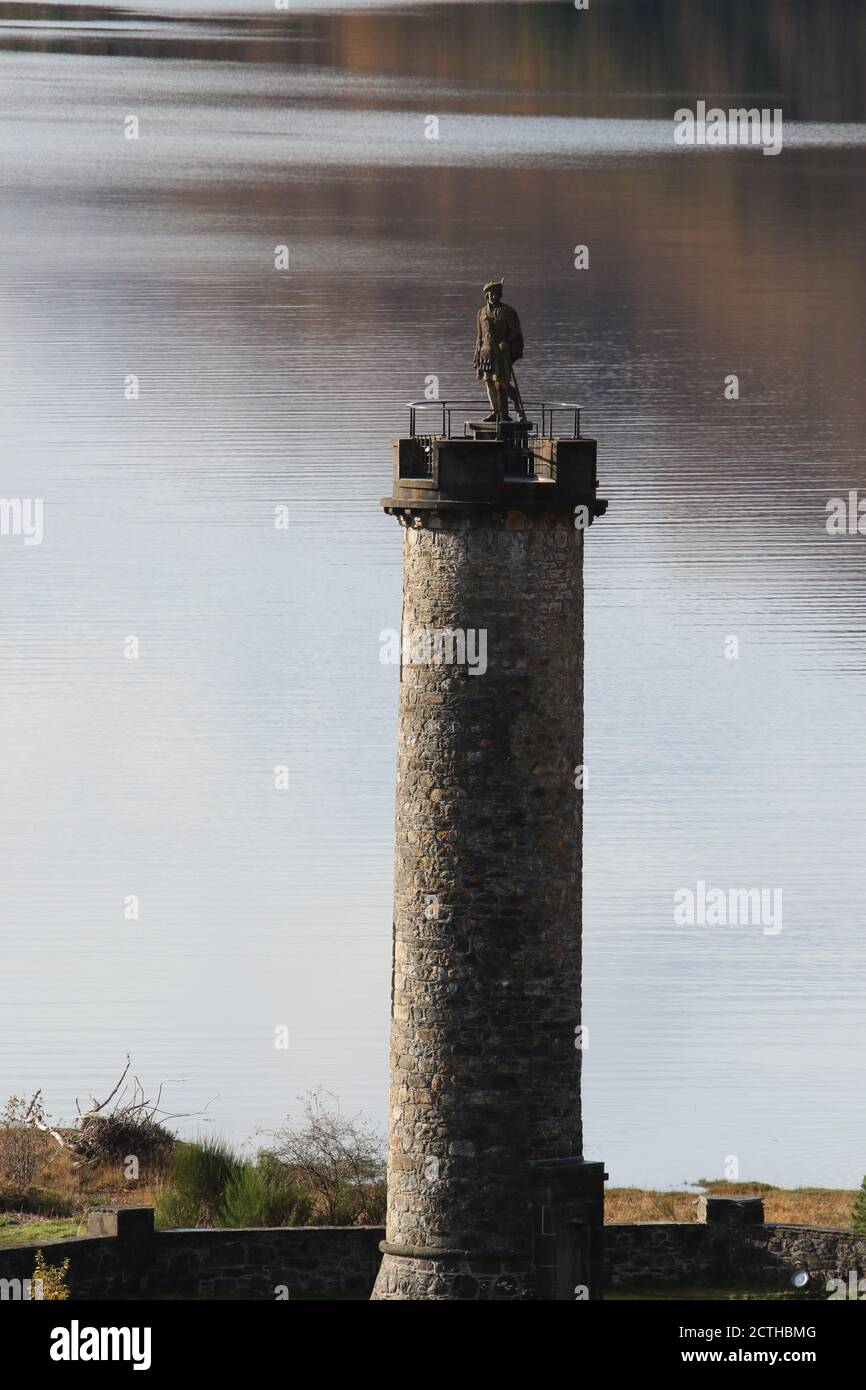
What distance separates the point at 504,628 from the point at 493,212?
86298mm

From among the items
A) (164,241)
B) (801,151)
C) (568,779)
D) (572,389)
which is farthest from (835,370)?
(568,779)

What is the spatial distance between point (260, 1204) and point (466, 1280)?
7664mm

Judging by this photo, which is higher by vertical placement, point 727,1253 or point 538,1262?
point 727,1253

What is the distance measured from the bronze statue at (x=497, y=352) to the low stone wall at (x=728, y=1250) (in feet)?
34.4

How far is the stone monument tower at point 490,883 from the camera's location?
108ft

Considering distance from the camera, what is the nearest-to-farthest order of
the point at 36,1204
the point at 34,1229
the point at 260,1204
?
the point at 34,1229 < the point at 260,1204 < the point at 36,1204

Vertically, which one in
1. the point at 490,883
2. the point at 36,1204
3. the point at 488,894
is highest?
the point at 490,883

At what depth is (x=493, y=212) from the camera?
385 ft

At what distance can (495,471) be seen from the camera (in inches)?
1303

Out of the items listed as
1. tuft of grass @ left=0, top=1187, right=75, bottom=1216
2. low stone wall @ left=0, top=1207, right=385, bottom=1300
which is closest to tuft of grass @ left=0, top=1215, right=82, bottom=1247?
tuft of grass @ left=0, top=1187, right=75, bottom=1216

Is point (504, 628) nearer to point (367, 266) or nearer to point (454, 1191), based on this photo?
point (454, 1191)

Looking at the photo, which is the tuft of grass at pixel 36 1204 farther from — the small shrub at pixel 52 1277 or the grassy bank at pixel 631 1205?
the small shrub at pixel 52 1277

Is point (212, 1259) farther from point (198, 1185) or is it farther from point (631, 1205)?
point (631, 1205)
